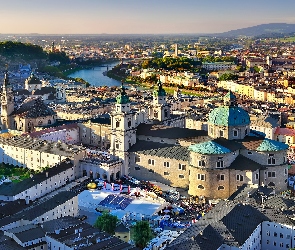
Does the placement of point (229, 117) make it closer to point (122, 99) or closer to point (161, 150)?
point (161, 150)

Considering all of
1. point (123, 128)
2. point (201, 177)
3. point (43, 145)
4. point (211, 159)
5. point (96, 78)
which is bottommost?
point (96, 78)

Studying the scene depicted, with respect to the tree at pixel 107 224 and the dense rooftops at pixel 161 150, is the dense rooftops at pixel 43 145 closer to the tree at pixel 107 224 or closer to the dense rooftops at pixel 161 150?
the dense rooftops at pixel 161 150

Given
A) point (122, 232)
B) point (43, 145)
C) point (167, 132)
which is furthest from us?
point (43, 145)

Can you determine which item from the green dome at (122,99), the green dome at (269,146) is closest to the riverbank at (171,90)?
the green dome at (122,99)

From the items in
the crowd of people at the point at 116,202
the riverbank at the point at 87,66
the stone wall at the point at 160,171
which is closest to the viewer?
the crowd of people at the point at 116,202

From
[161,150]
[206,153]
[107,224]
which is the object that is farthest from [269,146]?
[107,224]
